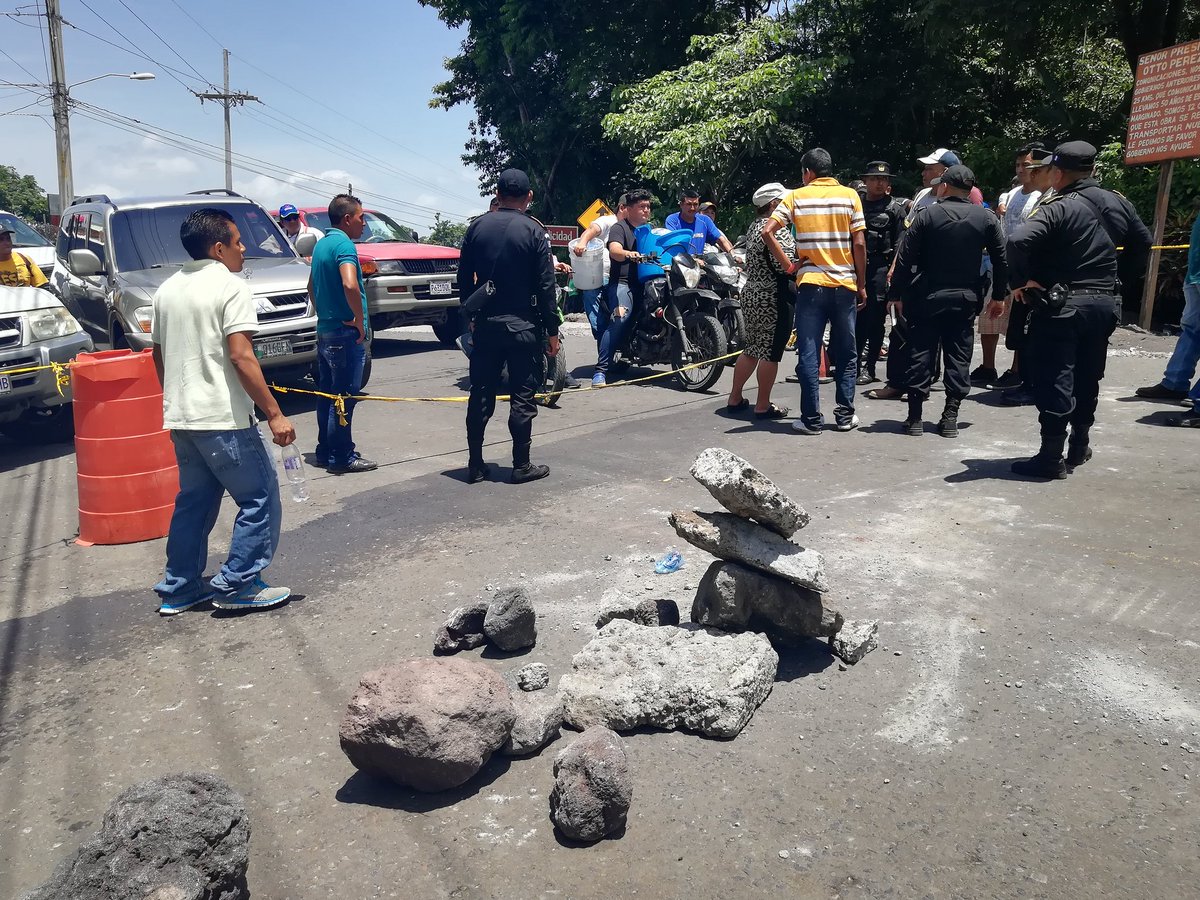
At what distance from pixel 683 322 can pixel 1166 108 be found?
6.55 meters

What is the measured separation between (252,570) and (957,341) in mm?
5252

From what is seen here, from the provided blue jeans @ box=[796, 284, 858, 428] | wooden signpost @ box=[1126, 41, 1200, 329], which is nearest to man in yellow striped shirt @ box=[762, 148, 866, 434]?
blue jeans @ box=[796, 284, 858, 428]

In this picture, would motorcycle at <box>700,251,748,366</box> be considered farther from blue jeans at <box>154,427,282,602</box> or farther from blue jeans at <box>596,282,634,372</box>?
blue jeans at <box>154,427,282,602</box>

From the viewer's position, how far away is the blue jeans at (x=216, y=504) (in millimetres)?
4508

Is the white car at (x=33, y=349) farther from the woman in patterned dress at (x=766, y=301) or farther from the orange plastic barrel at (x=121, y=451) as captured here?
the woman in patterned dress at (x=766, y=301)

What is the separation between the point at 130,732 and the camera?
3.52 meters

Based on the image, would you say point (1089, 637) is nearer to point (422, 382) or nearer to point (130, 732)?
point (130, 732)

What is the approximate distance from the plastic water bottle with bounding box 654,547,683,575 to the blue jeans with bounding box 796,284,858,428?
3.06 m

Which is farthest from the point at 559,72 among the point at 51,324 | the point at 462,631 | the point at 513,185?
the point at 462,631

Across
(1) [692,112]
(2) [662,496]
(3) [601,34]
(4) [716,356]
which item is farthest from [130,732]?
(3) [601,34]

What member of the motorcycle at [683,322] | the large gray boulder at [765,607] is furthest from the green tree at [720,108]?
the large gray boulder at [765,607]

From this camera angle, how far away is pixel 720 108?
57.1 ft

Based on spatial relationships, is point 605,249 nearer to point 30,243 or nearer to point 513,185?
point 513,185

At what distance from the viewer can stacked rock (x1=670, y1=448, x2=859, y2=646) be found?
3771 mm
